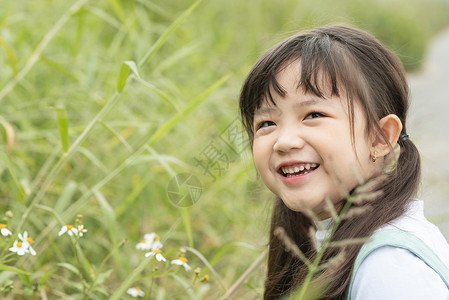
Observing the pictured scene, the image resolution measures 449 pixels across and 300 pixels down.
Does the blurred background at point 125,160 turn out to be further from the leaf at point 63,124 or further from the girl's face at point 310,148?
the girl's face at point 310,148

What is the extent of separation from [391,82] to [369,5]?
6.38 m

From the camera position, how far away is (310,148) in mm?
1234

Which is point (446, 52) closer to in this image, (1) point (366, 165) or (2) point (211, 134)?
(2) point (211, 134)

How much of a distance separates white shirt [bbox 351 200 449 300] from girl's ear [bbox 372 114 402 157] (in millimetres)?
186

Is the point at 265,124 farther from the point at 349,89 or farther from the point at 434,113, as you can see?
the point at 434,113

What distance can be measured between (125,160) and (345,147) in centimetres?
81

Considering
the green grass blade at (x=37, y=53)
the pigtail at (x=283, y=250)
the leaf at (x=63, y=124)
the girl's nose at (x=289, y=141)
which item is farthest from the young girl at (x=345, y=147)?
the green grass blade at (x=37, y=53)

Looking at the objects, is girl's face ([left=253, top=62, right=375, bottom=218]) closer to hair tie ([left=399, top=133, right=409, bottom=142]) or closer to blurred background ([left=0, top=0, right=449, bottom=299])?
hair tie ([left=399, top=133, right=409, bottom=142])

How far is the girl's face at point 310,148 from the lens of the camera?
123cm

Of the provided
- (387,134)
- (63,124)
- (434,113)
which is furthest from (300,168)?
(434,113)

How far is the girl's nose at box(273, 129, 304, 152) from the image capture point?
1.22 metres

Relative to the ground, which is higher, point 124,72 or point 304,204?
point 124,72

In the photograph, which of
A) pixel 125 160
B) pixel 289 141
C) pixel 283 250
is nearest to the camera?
pixel 289 141

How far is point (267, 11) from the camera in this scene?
197 inches
